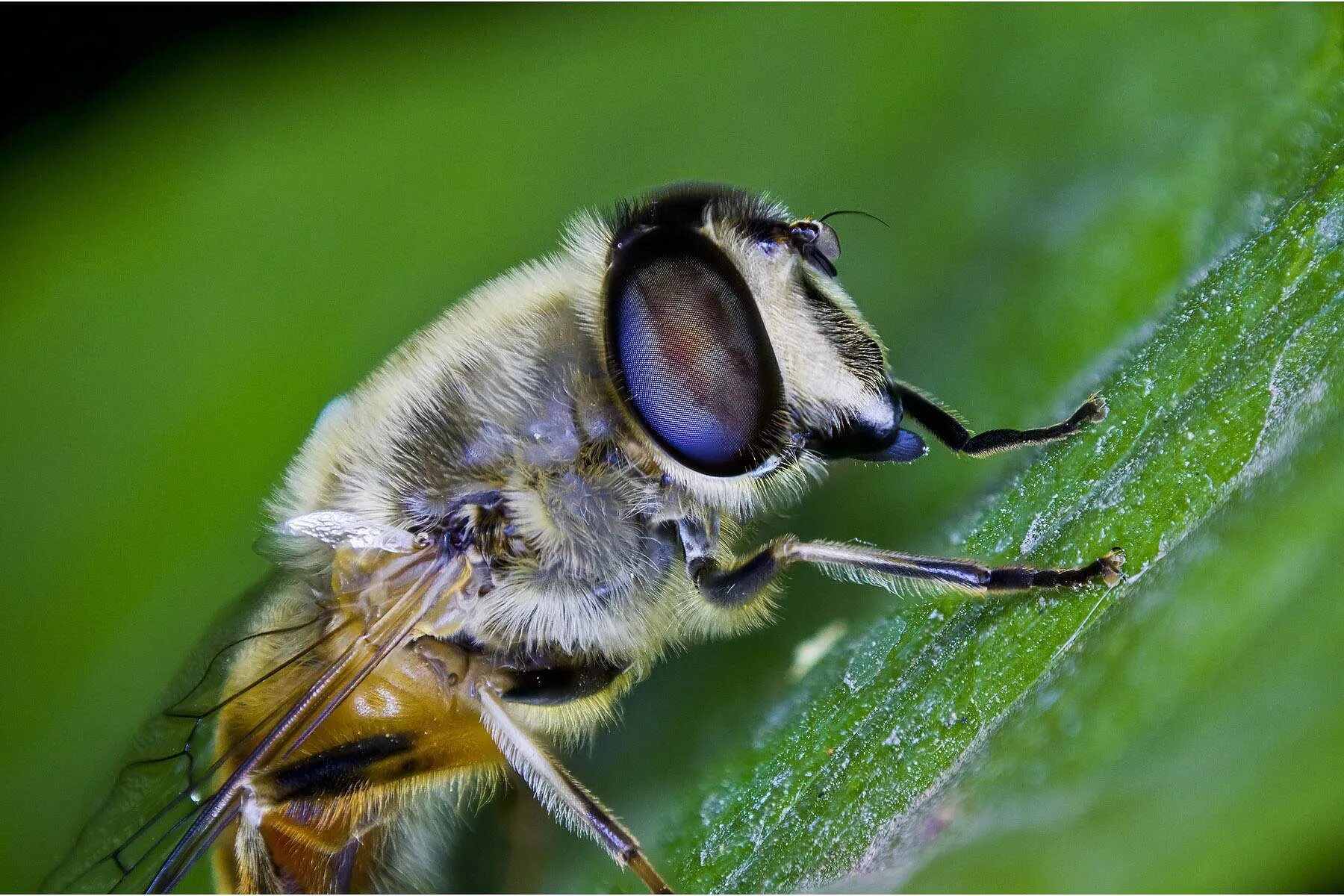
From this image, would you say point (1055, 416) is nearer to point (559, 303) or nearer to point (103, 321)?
point (559, 303)

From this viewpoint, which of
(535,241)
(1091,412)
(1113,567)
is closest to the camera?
(1113,567)

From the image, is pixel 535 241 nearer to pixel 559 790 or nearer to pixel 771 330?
pixel 771 330

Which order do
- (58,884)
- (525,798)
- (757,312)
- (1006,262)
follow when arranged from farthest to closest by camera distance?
(525,798)
(1006,262)
(58,884)
(757,312)

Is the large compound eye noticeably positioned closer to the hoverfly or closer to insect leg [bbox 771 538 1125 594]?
the hoverfly

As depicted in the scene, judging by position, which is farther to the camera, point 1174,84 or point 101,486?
point 101,486

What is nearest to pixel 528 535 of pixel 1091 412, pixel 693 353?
pixel 693 353

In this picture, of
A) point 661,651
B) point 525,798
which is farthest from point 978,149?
point 525,798
